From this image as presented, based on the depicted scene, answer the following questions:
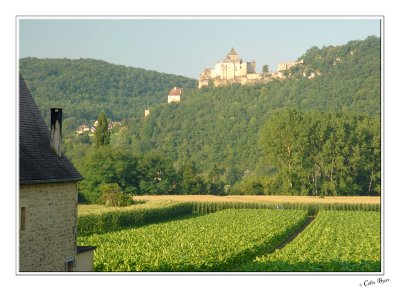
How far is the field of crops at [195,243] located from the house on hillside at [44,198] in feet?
11.9

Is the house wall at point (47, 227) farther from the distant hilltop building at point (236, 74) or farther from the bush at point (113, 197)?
the distant hilltop building at point (236, 74)

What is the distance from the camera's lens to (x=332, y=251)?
2978 centimetres

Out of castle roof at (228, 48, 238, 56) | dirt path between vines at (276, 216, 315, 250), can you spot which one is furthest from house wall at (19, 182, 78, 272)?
castle roof at (228, 48, 238, 56)

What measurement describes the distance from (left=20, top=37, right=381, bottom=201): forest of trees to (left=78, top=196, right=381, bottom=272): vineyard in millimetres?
7775

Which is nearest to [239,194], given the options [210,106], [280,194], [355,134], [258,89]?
[280,194]

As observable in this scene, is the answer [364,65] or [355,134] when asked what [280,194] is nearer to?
[355,134]

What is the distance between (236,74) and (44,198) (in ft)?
415

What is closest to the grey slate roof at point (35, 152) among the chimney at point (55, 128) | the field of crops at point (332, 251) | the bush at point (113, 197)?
the chimney at point (55, 128)

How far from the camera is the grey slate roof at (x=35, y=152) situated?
630 inches

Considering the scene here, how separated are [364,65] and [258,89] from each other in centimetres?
1912

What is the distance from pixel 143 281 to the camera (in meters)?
12.6

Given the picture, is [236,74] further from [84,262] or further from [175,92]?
[84,262]

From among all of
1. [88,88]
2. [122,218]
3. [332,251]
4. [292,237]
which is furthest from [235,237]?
[88,88]

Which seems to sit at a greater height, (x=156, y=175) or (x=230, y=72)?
(x=230, y=72)
